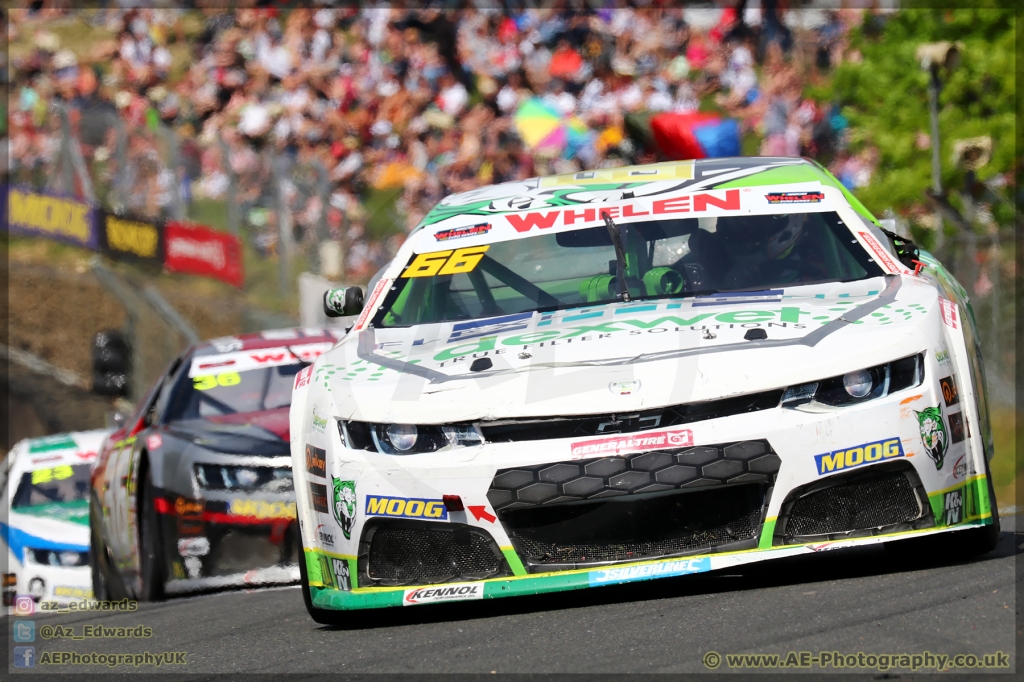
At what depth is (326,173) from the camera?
1534cm

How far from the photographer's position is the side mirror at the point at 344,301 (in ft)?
19.3

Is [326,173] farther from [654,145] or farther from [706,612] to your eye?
[706,612]

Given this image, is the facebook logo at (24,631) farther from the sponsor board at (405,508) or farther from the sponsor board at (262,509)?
the sponsor board at (405,508)

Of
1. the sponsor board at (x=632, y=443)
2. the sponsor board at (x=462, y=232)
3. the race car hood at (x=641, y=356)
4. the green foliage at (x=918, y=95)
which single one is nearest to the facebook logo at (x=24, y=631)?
the race car hood at (x=641, y=356)

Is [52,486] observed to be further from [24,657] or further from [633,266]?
[633,266]

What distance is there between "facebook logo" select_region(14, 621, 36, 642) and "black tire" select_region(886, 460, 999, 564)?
3326 mm

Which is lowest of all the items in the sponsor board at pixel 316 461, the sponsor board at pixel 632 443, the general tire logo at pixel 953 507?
the general tire logo at pixel 953 507

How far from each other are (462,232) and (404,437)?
1626 mm

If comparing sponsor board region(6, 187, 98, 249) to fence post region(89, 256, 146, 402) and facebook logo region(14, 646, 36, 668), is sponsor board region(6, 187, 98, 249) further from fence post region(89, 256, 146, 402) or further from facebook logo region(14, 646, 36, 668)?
facebook logo region(14, 646, 36, 668)

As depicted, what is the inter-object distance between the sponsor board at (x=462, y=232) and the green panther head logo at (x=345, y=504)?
1602 millimetres

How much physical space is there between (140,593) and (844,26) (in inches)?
615

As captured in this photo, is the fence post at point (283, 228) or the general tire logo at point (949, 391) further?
the fence post at point (283, 228)

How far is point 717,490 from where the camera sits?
4.13 m

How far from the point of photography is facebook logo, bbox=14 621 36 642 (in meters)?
5.46
